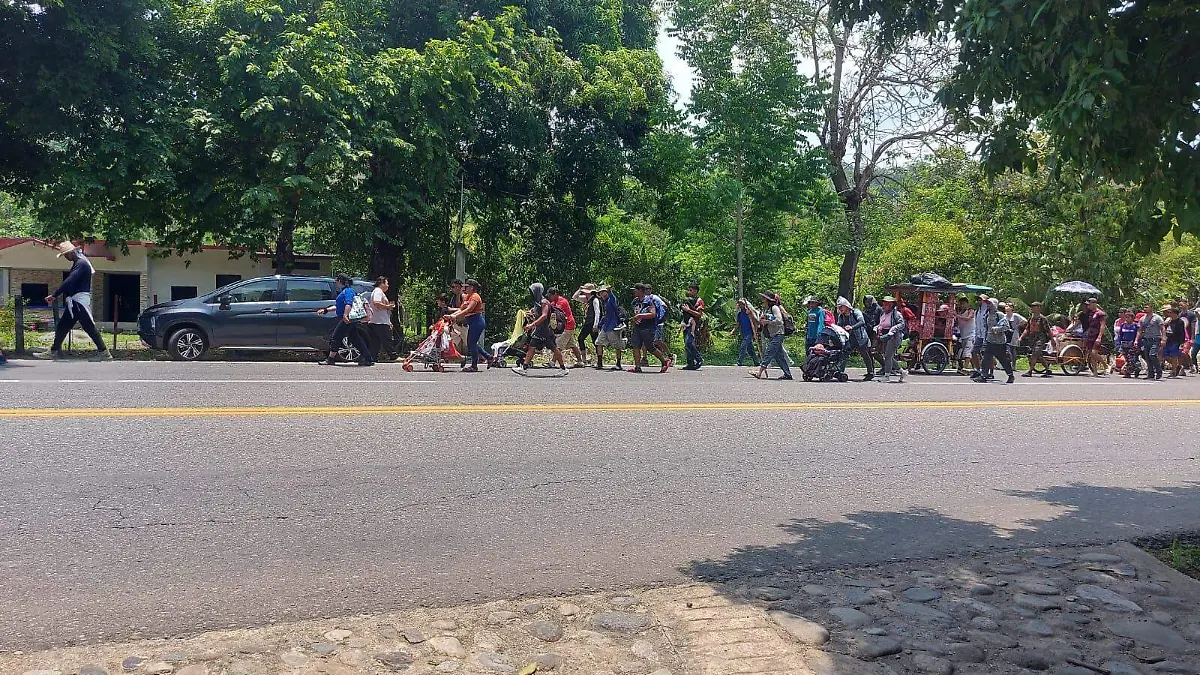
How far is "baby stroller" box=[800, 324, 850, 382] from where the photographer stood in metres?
16.0

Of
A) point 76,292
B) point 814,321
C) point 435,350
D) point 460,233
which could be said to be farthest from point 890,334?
point 76,292

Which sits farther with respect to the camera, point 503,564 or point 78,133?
point 78,133

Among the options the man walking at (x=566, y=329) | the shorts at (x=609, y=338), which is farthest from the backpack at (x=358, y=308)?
the shorts at (x=609, y=338)

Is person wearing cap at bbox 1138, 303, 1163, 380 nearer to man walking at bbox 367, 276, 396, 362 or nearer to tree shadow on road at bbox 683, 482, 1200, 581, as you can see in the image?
tree shadow on road at bbox 683, 482, 1200, 581

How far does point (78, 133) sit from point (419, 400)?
1020 cm

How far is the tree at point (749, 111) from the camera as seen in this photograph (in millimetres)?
21641

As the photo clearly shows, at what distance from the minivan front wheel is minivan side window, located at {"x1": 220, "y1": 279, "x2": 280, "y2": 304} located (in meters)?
0.89

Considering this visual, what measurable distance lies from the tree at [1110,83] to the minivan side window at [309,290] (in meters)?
13.9

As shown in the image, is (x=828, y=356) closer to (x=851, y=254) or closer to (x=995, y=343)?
(x=995, y=343)

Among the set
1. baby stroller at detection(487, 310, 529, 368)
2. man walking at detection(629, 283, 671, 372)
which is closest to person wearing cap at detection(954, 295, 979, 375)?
man walking at detection(629, 283, 671, 372)

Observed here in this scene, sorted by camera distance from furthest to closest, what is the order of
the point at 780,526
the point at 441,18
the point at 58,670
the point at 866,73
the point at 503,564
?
the point at 866,73, the point at 441,18, the point at 780,526, the point at 503,564, the point at 58,670

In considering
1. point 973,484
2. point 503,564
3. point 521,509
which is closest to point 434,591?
point 503,564

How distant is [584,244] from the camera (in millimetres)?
24078

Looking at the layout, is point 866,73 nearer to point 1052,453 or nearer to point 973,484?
point 1052,453
